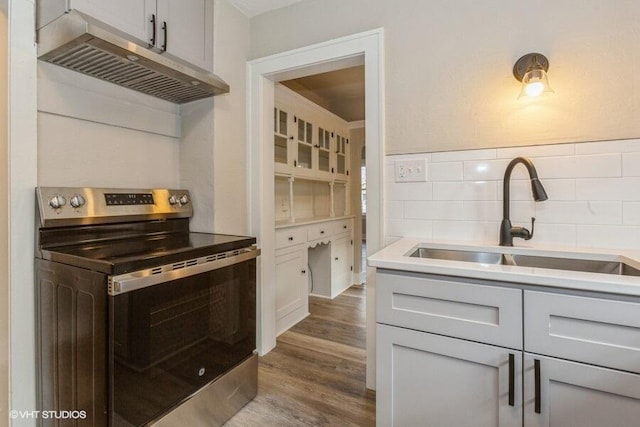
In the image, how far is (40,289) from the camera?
50.3 inches

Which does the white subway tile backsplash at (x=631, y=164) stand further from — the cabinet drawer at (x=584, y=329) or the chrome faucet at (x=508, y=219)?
the cabinet drawer at (x=584, y=329)

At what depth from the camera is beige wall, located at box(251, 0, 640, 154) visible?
4.30 feet

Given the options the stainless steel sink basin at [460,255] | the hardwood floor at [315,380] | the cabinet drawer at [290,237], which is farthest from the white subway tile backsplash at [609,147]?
the cabinet drawer at [290,237]

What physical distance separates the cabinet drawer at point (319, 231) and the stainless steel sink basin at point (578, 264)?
180cm

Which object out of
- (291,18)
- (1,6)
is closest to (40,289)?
(1,6)

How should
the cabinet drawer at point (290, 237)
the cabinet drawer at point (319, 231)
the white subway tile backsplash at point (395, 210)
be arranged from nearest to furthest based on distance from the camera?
the white subway tile backsplash at point (395, 210) < the cabinet drawer at point (290, 237) < the cabinet drawer at point (319, 231)

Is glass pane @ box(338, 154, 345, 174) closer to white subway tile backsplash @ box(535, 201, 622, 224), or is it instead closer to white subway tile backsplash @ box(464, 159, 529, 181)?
white subway tile backsplash @ box(464, 159, 529, 181)

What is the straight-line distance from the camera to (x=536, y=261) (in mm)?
1319

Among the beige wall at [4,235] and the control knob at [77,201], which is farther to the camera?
the control knob at [77,201]

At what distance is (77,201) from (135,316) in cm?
66

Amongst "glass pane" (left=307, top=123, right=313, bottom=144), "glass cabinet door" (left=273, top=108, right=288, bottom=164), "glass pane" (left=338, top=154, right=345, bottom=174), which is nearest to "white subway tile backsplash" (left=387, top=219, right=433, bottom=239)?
"glass cabinet door" (left=273, top=108, right=288, bottom=164)

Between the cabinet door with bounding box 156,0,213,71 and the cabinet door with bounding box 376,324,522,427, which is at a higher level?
the cabinet door with bounding box 156,0,213,71

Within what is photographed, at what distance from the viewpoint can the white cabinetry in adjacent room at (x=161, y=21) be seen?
125cm

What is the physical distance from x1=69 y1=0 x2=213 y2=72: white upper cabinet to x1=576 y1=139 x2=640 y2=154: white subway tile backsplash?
74.5 inches
